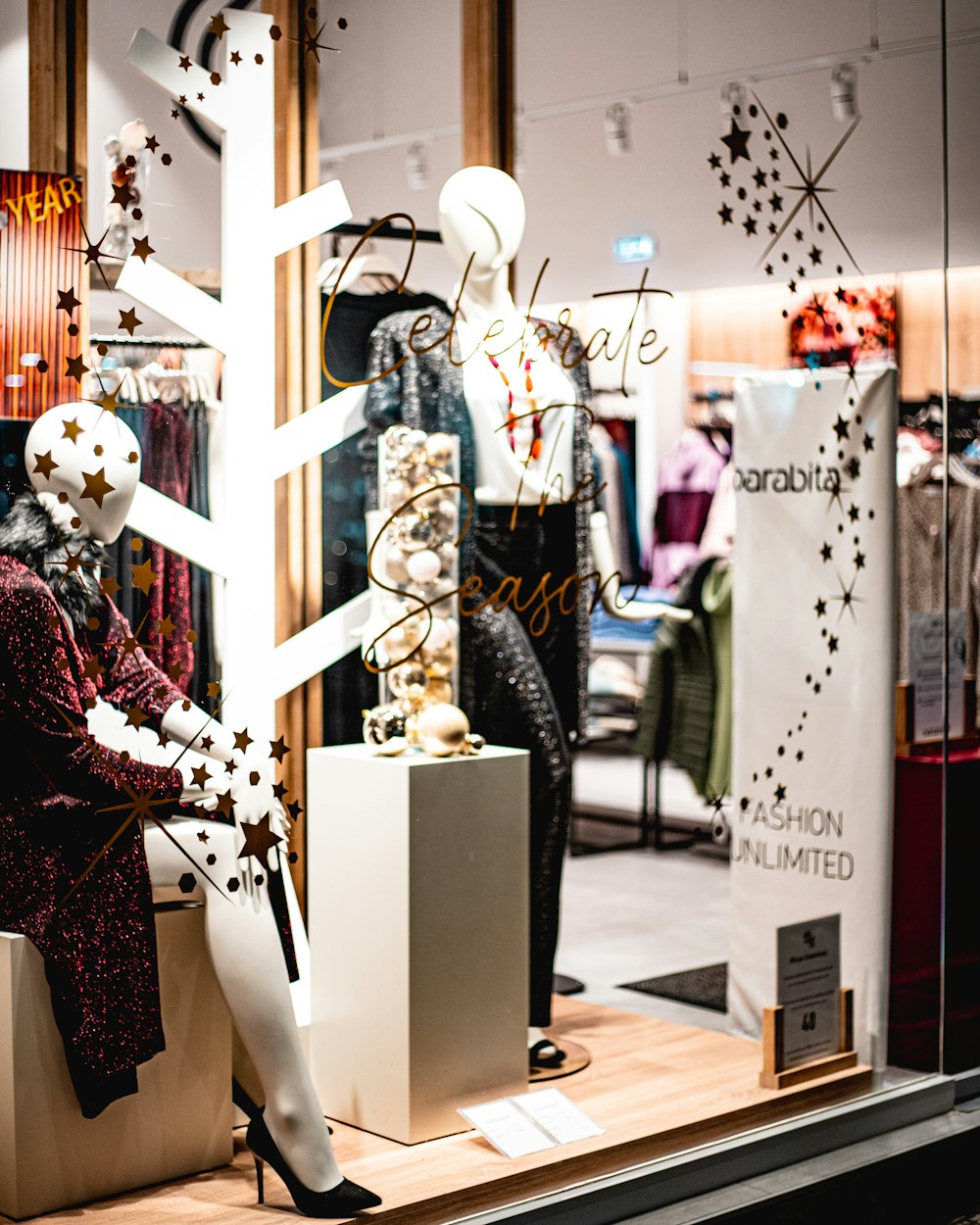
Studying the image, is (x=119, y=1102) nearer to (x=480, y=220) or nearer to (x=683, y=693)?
(x=480, y=220)

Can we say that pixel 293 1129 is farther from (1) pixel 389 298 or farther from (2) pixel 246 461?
(1) pixel 389 298

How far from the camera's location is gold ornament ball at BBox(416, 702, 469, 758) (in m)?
3.18

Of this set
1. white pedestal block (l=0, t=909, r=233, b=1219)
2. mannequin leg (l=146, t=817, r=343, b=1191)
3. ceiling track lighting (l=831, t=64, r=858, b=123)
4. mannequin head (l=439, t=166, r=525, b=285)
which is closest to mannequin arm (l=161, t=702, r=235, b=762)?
A: mannequin leg (l=146, t=817, r=343, b=1191)

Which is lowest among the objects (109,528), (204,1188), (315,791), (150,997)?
(204,1188)

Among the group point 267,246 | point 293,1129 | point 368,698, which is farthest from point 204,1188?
point 267,246

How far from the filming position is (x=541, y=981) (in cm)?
369

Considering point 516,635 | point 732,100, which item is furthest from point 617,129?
point 516,635

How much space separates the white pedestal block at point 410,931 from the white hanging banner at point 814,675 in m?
0.89

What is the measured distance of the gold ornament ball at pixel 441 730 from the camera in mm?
3184

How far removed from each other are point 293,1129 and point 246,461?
1.15 m

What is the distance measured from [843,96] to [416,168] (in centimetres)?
119

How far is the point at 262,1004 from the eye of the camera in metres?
2.77

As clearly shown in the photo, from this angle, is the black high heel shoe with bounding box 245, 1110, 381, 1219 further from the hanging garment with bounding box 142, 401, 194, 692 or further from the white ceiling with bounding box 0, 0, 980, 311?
the white ceiling with bounding box 0, 0, 980, 311

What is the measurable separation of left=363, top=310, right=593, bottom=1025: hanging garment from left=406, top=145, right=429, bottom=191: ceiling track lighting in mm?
242
